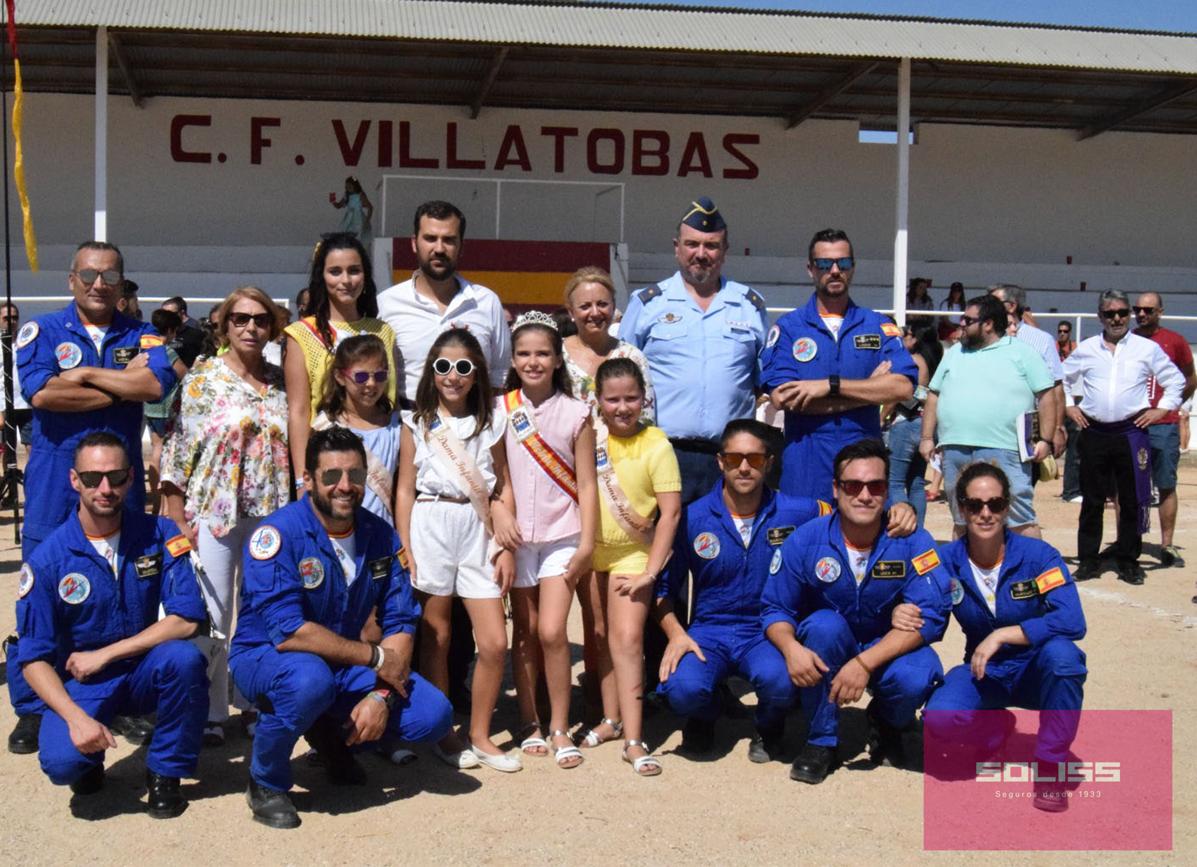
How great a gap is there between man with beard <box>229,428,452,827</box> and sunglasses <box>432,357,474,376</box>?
453 mm

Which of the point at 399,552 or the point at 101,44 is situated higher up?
the point at 101,44

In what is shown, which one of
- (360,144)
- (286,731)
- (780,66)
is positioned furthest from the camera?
(360,144)

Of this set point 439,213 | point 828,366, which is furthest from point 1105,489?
point 439,213

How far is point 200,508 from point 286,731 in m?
1.04

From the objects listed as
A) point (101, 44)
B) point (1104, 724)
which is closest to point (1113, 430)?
point (1104, 724)

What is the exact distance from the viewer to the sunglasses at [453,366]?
4652mm

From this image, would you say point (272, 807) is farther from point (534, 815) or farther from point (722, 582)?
point (722, 582)

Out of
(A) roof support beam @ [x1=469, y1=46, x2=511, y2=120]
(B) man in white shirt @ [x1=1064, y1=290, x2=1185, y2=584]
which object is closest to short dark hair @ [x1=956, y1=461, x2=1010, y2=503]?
(B) man in white shirt @ [x1=1064, y1=290, x2=1185, y2=584]

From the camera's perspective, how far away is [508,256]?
700 inches

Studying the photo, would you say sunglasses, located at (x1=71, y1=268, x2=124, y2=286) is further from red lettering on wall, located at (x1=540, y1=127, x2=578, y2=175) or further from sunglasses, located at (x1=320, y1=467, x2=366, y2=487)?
red lettering on wall, located at (x1=540, y1=127, x2=578, y2=175)

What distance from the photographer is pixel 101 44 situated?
50.4 ft

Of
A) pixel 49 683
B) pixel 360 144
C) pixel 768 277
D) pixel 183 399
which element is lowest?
pixel 49 683

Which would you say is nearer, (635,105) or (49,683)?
(49,683)

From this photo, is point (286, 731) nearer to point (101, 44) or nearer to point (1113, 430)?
point (1113, 430)
